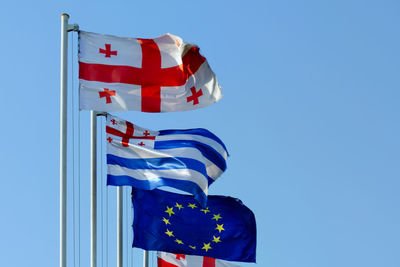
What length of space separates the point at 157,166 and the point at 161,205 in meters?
2.61

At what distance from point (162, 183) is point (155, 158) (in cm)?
70

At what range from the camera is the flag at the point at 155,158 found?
2162cm

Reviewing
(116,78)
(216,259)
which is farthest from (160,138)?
→ (216,259)

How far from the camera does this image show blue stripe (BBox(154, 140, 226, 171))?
22203 mm

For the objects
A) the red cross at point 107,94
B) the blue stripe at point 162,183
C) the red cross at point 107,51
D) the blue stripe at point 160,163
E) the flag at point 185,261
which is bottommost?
the flag at point 185,261

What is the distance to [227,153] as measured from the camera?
78.7 feet

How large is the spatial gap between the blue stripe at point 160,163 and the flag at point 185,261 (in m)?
4.09

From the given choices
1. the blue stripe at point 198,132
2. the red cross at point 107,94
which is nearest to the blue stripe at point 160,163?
the blue stripe at point 198,132

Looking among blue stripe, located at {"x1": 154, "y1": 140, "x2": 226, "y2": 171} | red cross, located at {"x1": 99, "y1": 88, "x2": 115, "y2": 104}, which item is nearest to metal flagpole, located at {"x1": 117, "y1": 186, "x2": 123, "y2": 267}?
blue stripe, located at {"x1": 154, "y1": 140, "x2": 226, "y2": 171}

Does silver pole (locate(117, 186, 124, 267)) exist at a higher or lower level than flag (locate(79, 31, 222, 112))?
lower

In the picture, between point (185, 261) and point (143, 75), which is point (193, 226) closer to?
point (185, 261)

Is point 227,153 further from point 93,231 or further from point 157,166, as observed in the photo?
point 93,231

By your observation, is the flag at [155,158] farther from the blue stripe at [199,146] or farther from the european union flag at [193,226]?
the european union flag at [193,226]

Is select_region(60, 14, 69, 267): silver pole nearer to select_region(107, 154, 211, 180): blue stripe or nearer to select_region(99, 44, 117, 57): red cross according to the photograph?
select_region(99, 44, 117, 57): red cross
